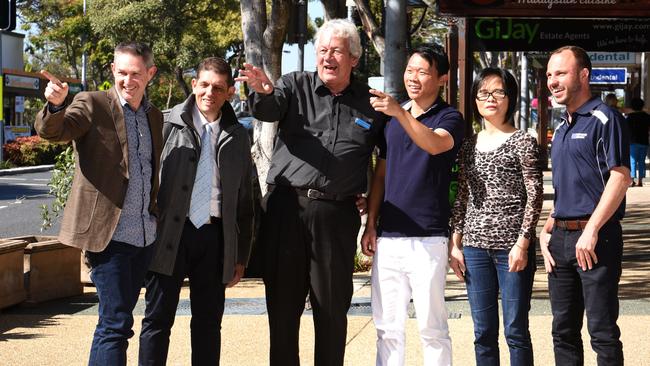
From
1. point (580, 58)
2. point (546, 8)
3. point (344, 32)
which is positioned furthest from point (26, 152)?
point (580, 58)

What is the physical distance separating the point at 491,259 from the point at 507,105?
78 cm

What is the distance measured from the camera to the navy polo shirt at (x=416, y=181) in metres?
5.66

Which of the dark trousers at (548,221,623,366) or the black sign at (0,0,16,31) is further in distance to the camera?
the black sign at (0,0,16,31)

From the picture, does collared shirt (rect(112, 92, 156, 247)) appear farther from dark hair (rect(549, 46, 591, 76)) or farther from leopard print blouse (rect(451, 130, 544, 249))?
dark hair (rect(549, 46, 591, 76))

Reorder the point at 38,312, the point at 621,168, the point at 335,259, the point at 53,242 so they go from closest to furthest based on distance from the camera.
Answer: the point at 621,168, the point at 335,259, the point at 38,312, the point at 53,242

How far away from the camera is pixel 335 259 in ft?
19.1

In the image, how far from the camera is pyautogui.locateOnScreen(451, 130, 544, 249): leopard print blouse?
5.73 meters

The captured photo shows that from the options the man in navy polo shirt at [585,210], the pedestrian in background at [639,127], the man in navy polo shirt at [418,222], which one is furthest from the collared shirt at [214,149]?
the pedestrian in background at [639,127]

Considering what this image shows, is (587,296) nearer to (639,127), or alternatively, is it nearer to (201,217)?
(201,217)

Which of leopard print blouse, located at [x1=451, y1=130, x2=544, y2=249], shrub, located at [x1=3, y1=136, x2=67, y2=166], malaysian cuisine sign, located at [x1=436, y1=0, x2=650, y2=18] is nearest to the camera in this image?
leopard print blouse, located at [x1=451, y1=130, x2=544, y2=249]

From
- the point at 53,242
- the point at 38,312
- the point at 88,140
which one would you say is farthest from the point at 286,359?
the point at 53,242

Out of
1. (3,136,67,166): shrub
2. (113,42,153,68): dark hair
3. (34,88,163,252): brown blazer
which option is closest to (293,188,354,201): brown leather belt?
(34,88,163,252): brown blazer

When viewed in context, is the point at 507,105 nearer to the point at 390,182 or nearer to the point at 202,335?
the point at 390,182

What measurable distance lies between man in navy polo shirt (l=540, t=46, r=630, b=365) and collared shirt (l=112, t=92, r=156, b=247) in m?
1.99
